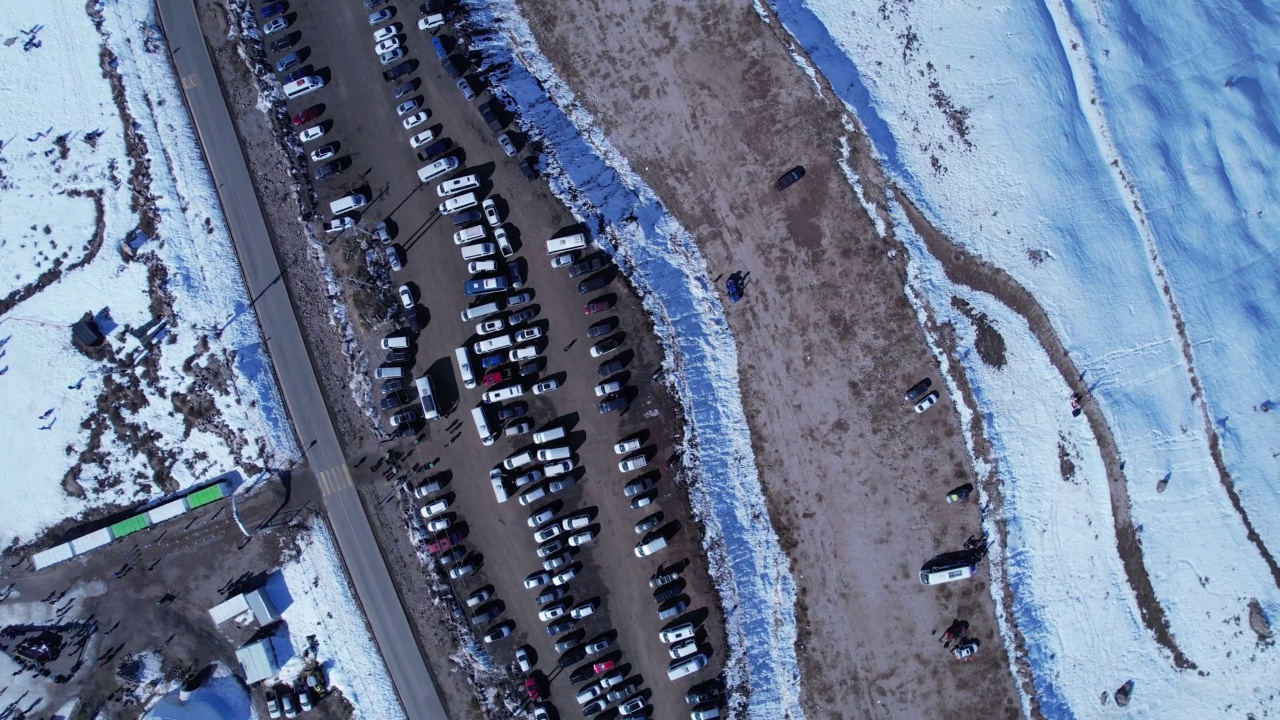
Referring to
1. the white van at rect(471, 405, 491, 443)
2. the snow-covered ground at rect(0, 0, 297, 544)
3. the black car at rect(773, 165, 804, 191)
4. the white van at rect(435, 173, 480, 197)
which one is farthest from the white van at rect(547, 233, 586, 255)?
the snow-covered ground at rect(0, 0, 297, 544)

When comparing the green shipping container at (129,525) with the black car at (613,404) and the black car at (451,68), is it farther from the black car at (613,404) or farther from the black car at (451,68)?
the black car at (451,68)

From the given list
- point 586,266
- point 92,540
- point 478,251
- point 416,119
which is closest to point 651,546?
point 586,266

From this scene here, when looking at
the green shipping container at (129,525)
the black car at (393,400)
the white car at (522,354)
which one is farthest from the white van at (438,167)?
the green shipping container at (129,525)

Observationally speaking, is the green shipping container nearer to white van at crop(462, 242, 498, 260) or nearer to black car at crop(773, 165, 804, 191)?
white van at crop(462, 242, 498, 260)

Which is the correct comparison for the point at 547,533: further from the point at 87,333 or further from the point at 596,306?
the point at 87,333

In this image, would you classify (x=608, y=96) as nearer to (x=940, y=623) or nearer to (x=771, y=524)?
(x=771, y=524)

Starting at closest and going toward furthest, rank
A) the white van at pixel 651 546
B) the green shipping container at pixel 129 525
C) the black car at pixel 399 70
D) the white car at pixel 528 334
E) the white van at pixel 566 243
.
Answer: the white van at pixel 651 546 < the green shipping container at pixel 129 525 < the white van at pixel 566 243 < the white car at pixel 528 334 < the black car at pixel 399 70

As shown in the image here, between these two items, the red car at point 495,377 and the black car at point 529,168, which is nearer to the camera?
the red car at point 495,377
